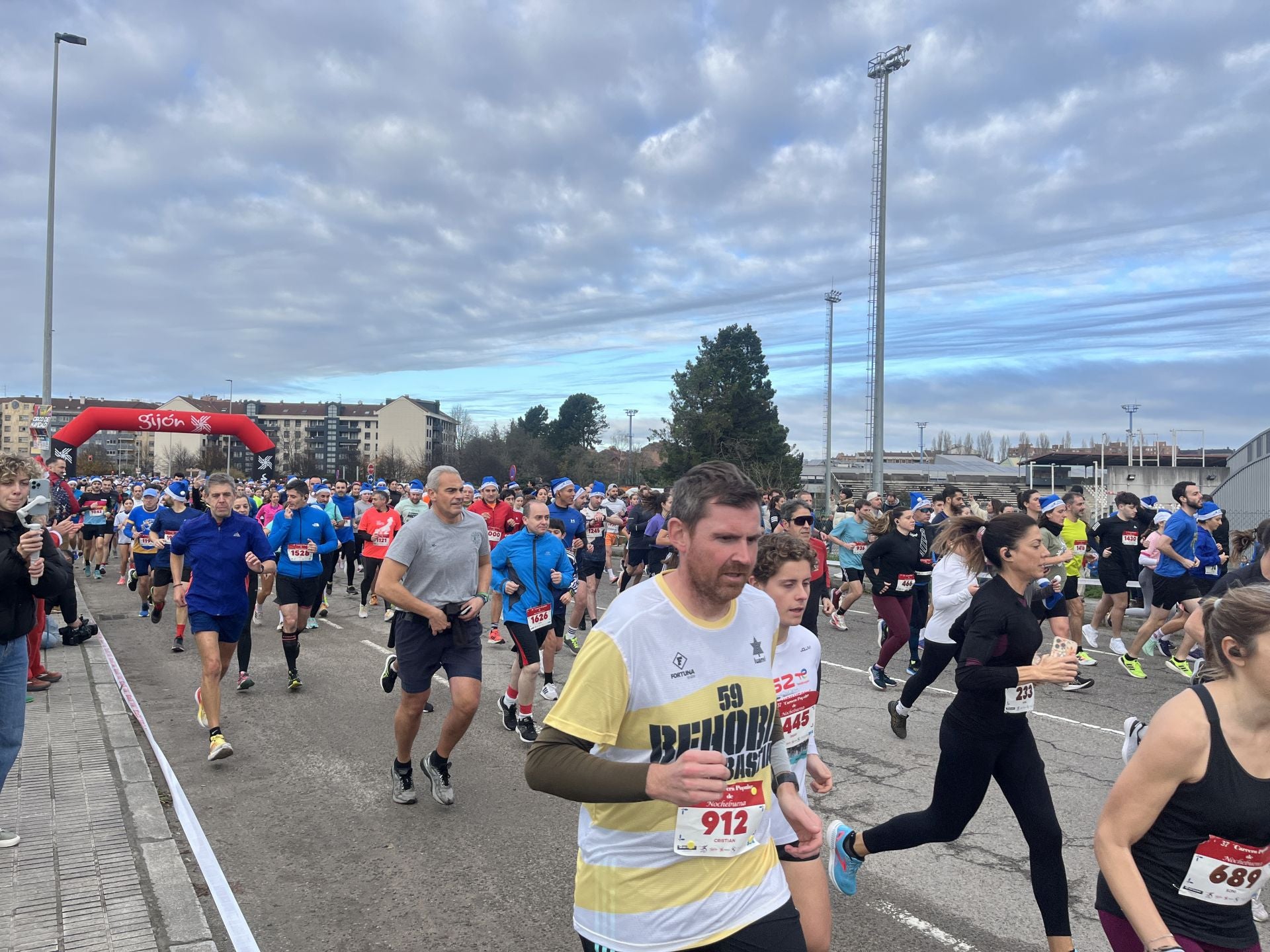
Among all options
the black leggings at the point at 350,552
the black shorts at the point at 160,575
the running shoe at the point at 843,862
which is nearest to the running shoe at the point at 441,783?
the running shoe at the point at 843,862

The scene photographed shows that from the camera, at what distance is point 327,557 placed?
12078 mm

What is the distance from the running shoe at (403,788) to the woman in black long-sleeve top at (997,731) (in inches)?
111

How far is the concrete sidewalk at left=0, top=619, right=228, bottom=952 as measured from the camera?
12.6 feet

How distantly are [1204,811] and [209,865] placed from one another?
436cm

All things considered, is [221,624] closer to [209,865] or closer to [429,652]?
[429,652]

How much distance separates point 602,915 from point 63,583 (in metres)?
3.91

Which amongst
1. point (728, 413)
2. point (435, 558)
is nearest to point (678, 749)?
point (435, 558)

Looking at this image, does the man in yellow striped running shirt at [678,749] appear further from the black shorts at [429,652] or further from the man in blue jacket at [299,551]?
the man in blue jacket at [299,551]

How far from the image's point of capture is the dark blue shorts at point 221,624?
6.86m

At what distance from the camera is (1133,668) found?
31.9 feet

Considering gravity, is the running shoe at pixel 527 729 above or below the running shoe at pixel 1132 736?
below

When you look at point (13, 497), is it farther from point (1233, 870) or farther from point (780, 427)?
point (780, 427)

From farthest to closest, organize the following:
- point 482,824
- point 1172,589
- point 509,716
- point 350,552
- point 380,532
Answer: point 350,552
point 380,532
point 1172,589
point 509,716
point 482,824

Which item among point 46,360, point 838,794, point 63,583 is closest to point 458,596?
point 63,583
